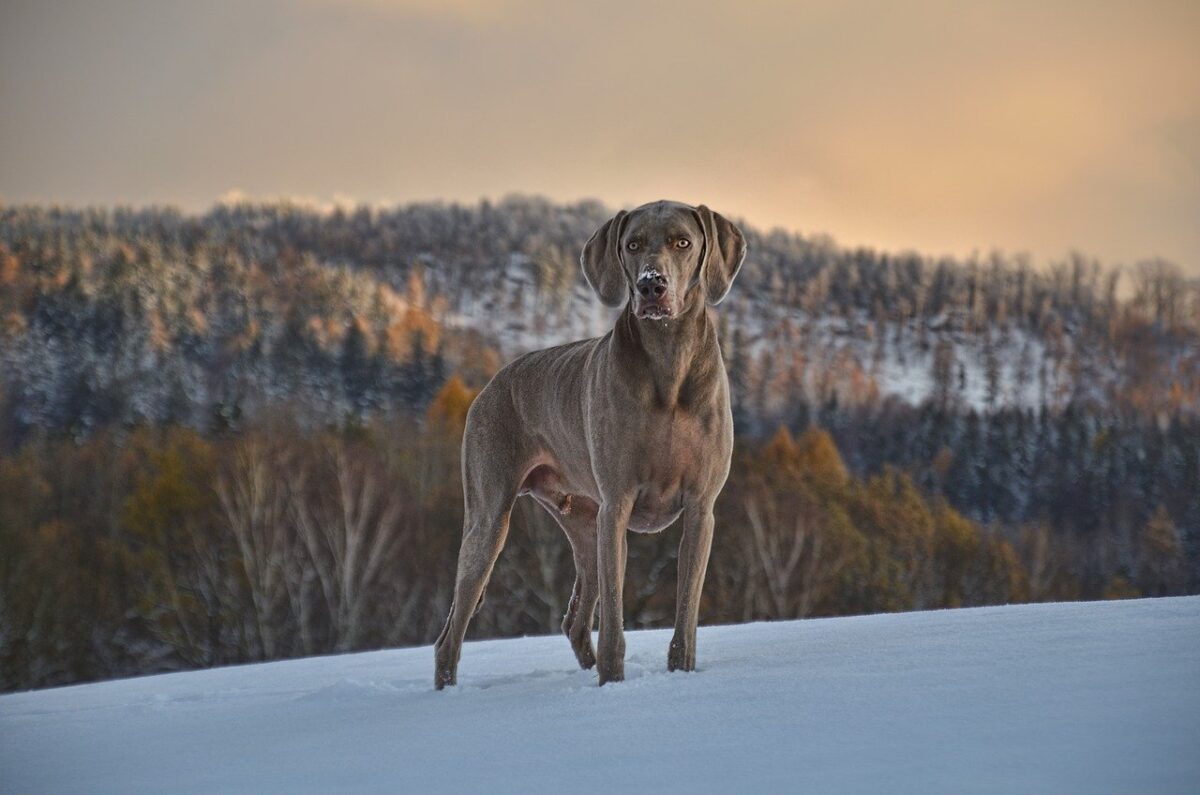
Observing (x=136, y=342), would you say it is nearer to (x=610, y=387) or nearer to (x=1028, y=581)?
(x=1028, y=581)

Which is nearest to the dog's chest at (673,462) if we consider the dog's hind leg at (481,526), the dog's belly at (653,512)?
the dog's belly at (653,512)

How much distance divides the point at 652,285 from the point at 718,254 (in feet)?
2.16

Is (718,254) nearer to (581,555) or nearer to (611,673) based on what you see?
(611,673)

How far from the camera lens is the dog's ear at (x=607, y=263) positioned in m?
6.08

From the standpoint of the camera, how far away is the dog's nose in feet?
18.3

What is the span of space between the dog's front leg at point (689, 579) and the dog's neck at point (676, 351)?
549mm

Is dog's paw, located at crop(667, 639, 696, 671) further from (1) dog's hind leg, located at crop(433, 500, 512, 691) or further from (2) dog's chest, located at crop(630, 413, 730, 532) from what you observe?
(1) dog's hind leg, located at crop(433, 500, 512, 691)

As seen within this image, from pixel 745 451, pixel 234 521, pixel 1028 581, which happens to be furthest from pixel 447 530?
pixel 1028 581

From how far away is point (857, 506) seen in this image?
69562mm

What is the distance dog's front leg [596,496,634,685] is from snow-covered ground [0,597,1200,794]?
21cm

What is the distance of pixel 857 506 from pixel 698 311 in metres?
65.3

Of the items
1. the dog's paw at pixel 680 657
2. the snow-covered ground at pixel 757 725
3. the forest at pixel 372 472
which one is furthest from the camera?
the forest at pixel 372 472

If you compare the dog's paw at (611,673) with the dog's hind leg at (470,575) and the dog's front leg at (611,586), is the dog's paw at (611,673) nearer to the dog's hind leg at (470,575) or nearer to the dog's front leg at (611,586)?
the dog's front leg at (611,586)

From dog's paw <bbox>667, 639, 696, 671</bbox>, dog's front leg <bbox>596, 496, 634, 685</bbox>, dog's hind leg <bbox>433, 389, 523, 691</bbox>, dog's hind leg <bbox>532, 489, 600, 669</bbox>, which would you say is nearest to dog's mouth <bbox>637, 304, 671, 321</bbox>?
dog's front leg <bbox>596, 496, 634, 685</bbox>
